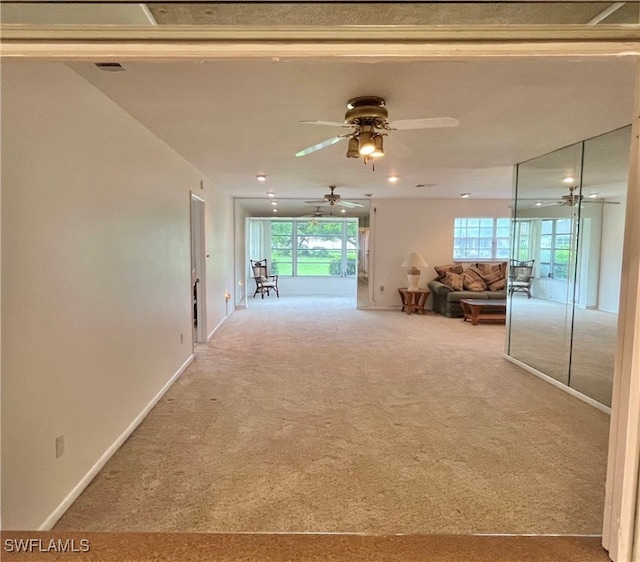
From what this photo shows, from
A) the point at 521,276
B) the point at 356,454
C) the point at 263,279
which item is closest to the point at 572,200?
the point at 521,276

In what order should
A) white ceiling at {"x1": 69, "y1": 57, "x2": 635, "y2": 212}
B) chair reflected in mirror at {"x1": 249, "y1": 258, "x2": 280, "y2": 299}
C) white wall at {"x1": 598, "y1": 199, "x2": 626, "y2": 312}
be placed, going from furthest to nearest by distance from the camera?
chair reflected in mirror at {"x1": 249, "y1": 258, "x2": 280, "y2": 299} → white wall at {"x1": 598, "y1": 199, "x2": 626, "y2": 312} → white ceiling at {"x1": 69, "y1": 57, "x2": 635, "y2": 212}

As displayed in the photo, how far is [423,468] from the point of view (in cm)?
247

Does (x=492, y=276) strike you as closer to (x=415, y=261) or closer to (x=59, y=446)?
(x=415, y=261)

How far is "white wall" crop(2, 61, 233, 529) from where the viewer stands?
1.68 m

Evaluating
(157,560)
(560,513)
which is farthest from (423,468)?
(157,560)

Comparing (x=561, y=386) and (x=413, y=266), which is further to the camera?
(x=413, y=266)

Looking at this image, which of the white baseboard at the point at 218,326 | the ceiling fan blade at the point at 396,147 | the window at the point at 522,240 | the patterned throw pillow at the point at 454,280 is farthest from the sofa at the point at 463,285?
the ceiling fan blade at the point at 396,147

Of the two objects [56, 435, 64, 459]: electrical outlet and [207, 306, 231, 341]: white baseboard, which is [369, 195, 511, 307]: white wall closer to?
[207, 306, 231, 341]: white baseboard

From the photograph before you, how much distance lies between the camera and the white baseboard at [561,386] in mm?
3400

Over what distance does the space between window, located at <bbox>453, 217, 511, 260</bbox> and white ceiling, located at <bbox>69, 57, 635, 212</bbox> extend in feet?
13.4

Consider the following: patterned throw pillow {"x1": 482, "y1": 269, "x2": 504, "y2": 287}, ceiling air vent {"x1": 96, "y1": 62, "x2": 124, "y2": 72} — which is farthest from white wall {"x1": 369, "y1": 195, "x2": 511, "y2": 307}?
ceiling air vent {"x1": 96, "y1": 62, "x2": 124, "y2": 72}

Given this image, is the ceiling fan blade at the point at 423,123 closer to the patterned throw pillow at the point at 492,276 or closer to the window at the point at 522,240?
the window at the point at 522,240

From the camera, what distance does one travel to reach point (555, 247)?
420cm

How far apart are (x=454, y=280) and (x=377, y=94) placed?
6033 mm
